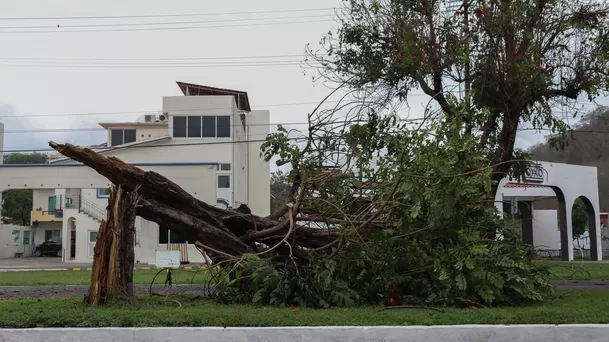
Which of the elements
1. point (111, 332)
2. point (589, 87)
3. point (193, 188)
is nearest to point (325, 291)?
point (111, 332)

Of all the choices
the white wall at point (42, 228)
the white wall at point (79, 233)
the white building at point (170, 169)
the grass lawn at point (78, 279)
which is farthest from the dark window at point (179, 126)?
the white wall at point (42, 228)

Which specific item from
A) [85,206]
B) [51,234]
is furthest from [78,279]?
[51,234]

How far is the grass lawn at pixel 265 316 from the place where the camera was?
25.0 feet

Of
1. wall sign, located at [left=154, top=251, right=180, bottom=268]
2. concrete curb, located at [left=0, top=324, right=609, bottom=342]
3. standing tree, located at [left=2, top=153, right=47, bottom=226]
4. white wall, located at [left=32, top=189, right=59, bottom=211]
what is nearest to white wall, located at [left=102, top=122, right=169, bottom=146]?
white wall, located at [left=32, top=189, right=59, bottom=211]

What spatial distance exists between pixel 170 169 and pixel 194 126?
7535 mm

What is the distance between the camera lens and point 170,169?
30859 millimetres

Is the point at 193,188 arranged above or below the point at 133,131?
below

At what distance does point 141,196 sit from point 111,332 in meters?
3.29

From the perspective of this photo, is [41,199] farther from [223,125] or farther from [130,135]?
[223,125]

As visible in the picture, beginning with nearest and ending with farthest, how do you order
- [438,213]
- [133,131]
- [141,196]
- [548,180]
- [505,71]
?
1. [438,213]
2. [141,196]
3. [505,71]
4. [548,180]
5. [133,131]

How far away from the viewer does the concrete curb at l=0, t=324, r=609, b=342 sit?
23.3ft

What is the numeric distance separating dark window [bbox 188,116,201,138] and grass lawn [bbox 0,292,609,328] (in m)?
29.2

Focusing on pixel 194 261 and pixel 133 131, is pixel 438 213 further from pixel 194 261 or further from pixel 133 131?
pixel 133 131

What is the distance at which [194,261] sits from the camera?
3147 centimetres
